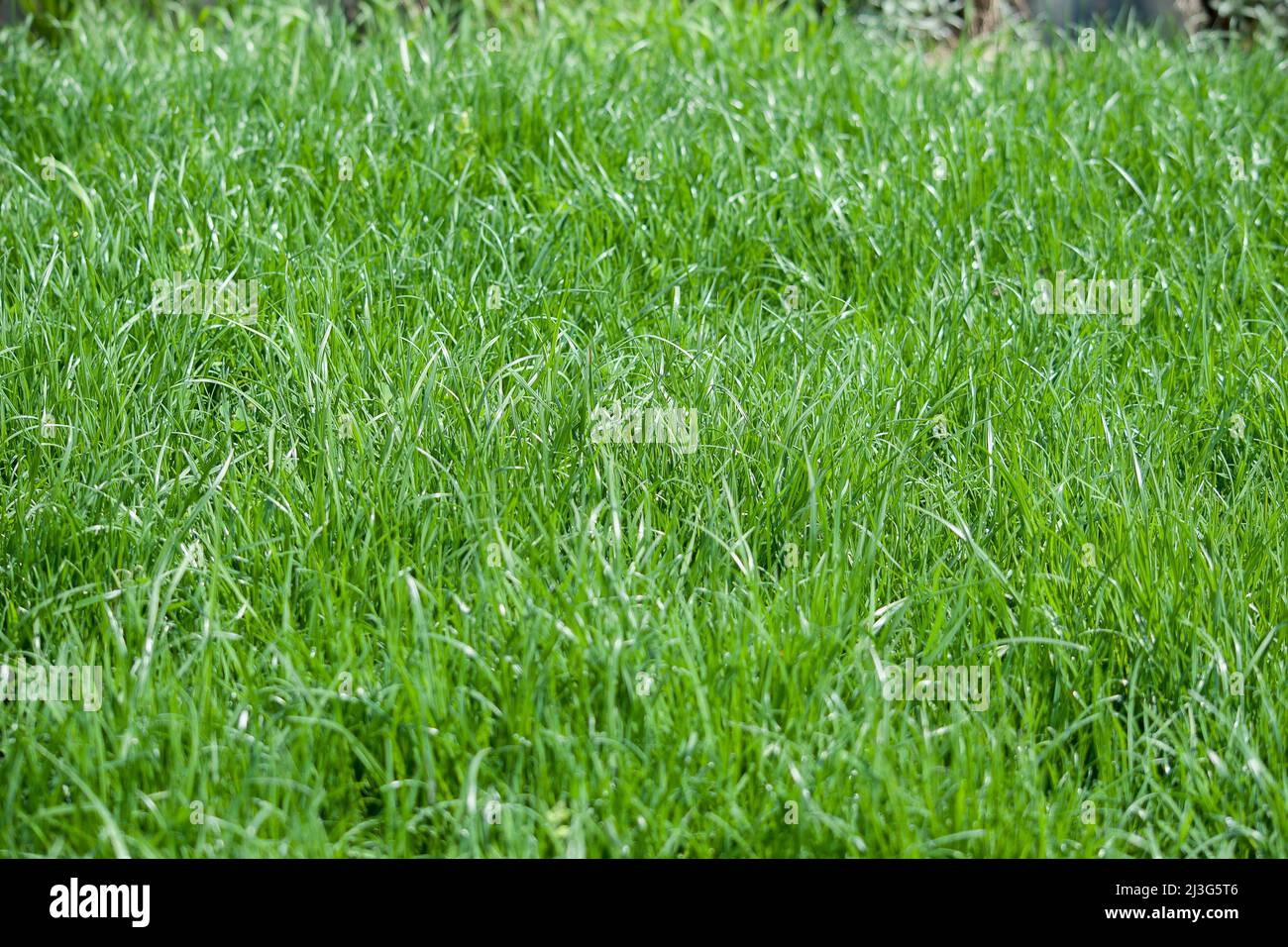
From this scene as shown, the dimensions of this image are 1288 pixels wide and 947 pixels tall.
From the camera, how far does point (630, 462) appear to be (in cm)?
280

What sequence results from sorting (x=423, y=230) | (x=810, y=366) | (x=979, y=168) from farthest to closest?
1. (x=979, y=168)
2. (x=423, y=230)
3. (x=810, y=366)

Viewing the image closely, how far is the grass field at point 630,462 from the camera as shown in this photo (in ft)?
6.77

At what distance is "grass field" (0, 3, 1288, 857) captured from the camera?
2.06 m

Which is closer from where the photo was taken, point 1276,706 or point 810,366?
point 1276,706

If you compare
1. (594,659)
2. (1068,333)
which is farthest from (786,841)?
(1068,333)

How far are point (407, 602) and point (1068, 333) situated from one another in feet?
7.07

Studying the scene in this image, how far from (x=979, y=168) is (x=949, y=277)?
787 millimetres

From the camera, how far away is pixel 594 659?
219 cm

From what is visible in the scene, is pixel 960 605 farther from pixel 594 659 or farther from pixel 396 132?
pixel 396 132

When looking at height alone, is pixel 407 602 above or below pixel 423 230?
below
